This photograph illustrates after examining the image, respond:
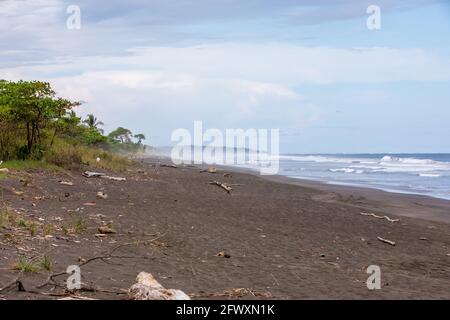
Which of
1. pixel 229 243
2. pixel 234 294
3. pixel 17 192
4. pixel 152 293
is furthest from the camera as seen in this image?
pixel 17 192

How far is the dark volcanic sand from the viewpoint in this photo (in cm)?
745

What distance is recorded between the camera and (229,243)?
1046 cm

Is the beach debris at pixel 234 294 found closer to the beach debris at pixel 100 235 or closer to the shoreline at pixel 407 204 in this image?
the beach debris at pixel 100 235

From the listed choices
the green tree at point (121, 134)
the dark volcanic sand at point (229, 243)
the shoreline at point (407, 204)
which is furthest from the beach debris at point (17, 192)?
the green tree at point (121, 134)

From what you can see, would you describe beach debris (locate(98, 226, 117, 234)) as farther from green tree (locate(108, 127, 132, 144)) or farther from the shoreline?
green tree (locate(108, 127, 132, 144))

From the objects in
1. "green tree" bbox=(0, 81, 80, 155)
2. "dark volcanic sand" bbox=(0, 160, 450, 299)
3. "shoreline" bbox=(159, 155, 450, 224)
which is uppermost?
"green tree" bbox=(0, 81, 80, 155)

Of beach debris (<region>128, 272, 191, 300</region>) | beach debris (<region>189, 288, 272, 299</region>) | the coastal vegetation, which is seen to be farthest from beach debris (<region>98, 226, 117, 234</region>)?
the coastal vegetation

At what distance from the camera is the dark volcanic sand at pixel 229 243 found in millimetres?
7453

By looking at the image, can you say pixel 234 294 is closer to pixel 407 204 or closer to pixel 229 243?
pixel 229 243

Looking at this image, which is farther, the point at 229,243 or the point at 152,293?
the point at 229,243

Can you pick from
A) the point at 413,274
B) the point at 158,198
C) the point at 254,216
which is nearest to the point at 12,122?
the point at 158,198

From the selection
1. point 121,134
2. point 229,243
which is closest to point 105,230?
point 229,243

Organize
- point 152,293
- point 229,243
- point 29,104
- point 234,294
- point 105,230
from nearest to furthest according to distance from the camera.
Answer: point 152,293 < point 234,294 < point 105,230 < point 229,243 < point 29,104
